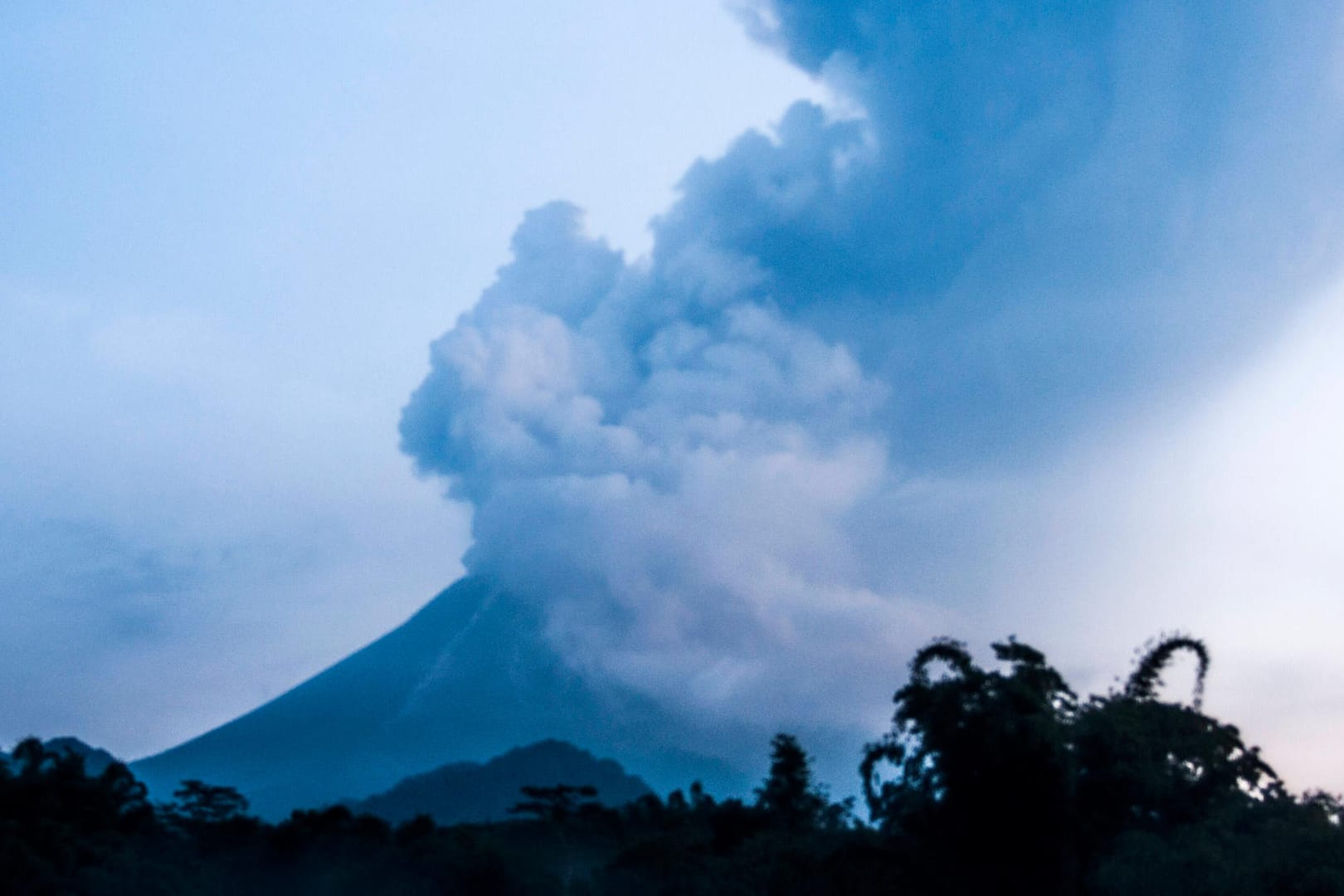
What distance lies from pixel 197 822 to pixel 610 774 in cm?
8433

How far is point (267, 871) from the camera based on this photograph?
979 inches

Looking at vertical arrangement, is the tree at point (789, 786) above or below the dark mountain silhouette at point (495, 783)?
below

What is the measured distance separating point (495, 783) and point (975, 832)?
85.3 metres

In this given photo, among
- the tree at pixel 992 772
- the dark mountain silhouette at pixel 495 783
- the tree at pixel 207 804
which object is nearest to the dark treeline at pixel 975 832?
the tree at pixel 992 772

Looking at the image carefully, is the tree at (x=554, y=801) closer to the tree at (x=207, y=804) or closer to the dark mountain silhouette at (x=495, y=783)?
the tree at (x=207, y=804)

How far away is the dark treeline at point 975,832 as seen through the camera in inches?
621

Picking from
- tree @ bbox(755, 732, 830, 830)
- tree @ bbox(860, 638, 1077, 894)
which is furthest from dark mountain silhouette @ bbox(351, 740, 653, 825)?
tree @ bbox(860, 638, 1077, 894)

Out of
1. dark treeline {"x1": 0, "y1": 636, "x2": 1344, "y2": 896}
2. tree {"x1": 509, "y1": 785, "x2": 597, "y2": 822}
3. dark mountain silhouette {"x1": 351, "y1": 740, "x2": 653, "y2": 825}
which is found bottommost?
dark treeline {"x1": 0, "y1": 636, "x2": 1344, "y2": 896}

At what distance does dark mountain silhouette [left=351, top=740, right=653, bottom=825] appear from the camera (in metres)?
91.0

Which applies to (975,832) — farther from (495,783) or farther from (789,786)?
(495,783)

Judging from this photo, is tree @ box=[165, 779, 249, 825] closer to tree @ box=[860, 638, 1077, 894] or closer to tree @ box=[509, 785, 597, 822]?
tree @ box=[509, 785, 597, 822]

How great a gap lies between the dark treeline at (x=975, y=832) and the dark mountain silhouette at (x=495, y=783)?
63.8 metres

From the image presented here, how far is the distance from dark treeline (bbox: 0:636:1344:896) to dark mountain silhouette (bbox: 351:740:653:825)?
63.8 meters

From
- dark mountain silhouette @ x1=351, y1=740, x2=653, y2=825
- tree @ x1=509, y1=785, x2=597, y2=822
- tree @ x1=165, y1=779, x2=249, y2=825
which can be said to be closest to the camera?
tree @ x1=165, y1=779, x2=249, y2=825
